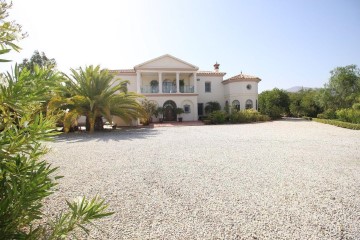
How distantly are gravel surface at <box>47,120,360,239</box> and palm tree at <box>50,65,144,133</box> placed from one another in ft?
25.4

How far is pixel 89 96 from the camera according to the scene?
17.2 meters

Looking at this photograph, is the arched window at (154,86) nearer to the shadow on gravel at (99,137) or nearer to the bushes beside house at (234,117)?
the bushes beside house at (234,117)

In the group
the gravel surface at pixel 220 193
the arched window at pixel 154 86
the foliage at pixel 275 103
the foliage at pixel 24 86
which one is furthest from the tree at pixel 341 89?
the foliage at pixel 24 86

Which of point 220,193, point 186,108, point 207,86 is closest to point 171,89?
point 186,108

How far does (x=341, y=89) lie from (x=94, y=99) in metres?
30.2

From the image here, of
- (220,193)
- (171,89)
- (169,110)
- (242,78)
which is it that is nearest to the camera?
(220,193)

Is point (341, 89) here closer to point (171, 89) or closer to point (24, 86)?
point (171, 89)

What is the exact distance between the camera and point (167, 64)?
29000 millimetres

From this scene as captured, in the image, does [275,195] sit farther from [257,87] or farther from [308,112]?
[308,112]

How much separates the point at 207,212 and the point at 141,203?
133 centimetres

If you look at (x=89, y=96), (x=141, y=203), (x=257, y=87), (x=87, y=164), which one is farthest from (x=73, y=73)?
(x=257, y=87)

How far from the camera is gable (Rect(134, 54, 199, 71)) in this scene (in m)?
28.5

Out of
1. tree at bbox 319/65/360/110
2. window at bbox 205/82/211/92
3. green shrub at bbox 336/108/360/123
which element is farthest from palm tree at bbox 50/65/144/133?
tree at bbox 319/65/360/110

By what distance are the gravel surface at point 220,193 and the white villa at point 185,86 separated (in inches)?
819
